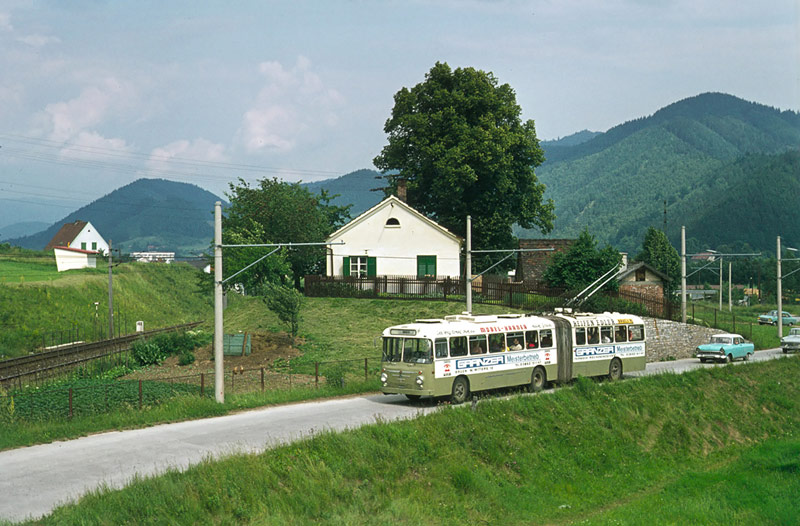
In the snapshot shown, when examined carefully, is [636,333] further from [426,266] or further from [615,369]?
[426,266]

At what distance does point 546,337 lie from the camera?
2989cm

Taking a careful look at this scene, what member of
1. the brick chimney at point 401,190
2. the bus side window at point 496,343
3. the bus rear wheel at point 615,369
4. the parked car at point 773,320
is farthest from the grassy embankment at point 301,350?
the parked car at point 773,320

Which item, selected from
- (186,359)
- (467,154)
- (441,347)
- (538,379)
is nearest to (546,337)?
(538,379)

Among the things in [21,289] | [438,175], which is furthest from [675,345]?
[21,289]

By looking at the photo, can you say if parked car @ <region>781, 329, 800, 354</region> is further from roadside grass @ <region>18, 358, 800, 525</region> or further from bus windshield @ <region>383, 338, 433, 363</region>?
bus windshield @ <region>383, 338, 433, 363</region>

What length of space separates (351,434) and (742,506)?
11.7 m

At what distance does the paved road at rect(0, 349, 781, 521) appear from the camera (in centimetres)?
1623

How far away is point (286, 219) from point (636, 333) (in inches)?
1260

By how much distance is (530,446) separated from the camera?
24125mm

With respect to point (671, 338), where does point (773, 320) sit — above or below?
below

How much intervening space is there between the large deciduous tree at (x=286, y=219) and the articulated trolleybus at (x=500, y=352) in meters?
29.6

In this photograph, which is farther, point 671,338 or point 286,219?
point 286,219

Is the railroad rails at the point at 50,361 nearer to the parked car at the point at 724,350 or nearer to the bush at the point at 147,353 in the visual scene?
the bush at the point at 147,353

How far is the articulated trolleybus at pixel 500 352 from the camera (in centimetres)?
2591
